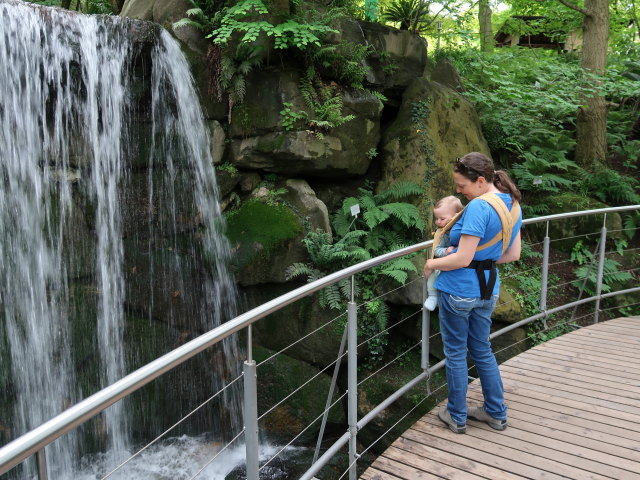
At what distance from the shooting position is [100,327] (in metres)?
6.21

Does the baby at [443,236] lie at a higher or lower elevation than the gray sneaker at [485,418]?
higher

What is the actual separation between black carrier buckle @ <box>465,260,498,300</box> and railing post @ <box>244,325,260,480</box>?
4.79 feet

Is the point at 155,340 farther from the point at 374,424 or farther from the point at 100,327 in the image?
the point at 374,424

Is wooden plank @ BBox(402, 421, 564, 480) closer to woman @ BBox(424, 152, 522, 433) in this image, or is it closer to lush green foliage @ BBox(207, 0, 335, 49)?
woman @ BBox(424, 152, 522, 433)

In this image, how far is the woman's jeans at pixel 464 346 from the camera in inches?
121

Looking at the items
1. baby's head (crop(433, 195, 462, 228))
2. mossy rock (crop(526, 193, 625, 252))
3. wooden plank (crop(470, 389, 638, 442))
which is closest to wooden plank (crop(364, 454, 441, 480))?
wooden plank (crop(470, 389, 638, 442))

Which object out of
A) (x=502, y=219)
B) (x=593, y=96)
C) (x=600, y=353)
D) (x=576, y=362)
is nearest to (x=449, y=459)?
(x=502, y=219)

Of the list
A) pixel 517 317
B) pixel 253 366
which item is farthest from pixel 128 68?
pixel 517 317

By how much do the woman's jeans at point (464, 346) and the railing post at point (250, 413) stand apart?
1.39m

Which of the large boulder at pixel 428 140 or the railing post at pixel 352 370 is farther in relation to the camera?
the large boulder at pixel 428 140

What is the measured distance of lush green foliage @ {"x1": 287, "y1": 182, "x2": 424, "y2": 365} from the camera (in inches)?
257

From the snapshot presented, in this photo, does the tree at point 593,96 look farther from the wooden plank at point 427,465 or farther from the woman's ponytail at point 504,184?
the wooden plank at point 427,465

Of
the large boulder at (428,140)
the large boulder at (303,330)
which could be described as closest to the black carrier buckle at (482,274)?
the large boulder at (303,330)

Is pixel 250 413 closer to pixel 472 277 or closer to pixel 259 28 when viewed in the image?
pixel 472 277
